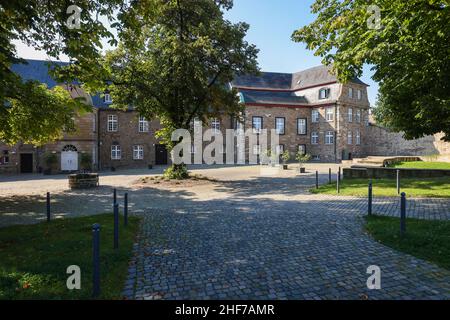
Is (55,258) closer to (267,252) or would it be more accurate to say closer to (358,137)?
(267,252)

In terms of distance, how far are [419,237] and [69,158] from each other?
100 feet

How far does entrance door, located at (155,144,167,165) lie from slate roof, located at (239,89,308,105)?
1289cm

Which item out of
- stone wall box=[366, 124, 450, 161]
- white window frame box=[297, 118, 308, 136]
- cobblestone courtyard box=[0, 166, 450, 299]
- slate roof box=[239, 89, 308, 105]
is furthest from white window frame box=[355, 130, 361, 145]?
cobblestone courtyard box=[0, 166, 450, 299]

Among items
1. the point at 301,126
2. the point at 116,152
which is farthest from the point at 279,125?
the point at 116,152

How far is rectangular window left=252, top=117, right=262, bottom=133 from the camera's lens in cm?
3803

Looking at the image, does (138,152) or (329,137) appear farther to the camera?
(329,137)

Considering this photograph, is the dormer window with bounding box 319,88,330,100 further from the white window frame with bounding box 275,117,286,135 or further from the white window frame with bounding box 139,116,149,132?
the white window frame with bounding box 139,116,149,132

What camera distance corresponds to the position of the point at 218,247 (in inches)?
232

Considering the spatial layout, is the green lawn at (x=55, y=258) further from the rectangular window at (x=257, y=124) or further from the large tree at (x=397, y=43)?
the rectangular window at (x=257, y=124)

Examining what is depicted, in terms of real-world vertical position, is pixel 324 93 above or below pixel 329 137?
above

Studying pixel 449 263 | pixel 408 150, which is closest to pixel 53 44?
pixel 449 263

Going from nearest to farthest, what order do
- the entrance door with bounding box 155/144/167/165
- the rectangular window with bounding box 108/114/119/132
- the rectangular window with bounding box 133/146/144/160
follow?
the rectangular window with bounding box 108/114/119/132
the rectangular window with bounding box 133/146/144/160
the entrance door with bounding box 155/144/167/165

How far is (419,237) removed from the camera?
19.5 ft

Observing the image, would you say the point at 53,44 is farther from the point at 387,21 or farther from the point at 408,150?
the point at 408,150
